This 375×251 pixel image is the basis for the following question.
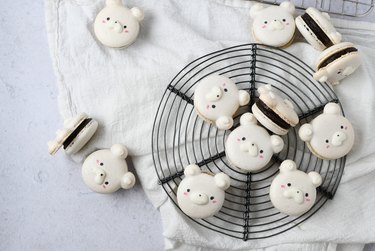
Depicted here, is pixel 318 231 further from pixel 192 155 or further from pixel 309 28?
pixel 309 28

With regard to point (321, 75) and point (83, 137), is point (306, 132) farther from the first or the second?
point (83, 137)

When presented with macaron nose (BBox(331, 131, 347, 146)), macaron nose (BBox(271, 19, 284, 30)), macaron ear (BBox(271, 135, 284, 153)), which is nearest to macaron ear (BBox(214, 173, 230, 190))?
macaron ear (BBox(271, 135, 284, 153))


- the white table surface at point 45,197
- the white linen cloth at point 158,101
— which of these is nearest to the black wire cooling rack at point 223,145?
the white linen cloth at point 158,101

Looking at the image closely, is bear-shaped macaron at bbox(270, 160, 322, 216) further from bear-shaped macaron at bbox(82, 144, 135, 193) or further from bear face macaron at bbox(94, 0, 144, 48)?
bear face macaron at bbox(94, 0, 144, 48)

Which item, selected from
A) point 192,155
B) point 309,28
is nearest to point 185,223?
point 192,155

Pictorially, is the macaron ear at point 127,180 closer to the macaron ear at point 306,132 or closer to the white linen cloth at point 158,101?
the white linen cloth at point 158,101

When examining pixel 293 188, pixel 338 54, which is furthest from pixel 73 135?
pixel 338 54
